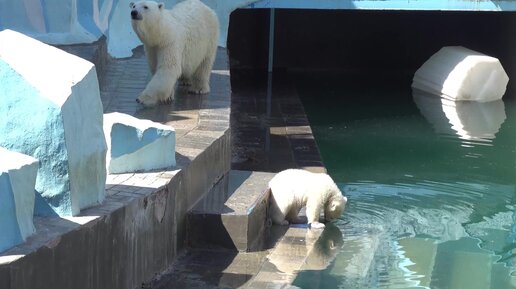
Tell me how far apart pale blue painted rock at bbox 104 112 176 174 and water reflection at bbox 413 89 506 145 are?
17.3 ft

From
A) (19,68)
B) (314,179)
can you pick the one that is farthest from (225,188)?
(19,68)

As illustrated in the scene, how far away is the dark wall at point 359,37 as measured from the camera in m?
15.1

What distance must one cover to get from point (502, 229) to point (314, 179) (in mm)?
1544

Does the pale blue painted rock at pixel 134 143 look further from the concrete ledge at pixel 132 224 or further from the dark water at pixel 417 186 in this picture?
the dark water at pixel 417 186

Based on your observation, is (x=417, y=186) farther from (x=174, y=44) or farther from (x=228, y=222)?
(x=228, y=222)

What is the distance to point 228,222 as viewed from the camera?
5.52 m

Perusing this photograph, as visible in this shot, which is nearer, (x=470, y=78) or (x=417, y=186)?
(x=417, y=186)

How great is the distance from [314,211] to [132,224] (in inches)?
82.0

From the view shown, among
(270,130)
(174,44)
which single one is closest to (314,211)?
(174,44)

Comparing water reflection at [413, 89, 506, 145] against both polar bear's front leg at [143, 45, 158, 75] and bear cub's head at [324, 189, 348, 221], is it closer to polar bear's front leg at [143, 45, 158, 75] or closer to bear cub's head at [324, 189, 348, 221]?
bear cub's head at [324, 189, 348, 221]

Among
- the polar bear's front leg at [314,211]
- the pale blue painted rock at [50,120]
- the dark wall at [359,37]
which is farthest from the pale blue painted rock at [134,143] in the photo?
the dark wall at [359,37]

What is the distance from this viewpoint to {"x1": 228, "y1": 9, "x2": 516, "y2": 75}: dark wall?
49.4 ft

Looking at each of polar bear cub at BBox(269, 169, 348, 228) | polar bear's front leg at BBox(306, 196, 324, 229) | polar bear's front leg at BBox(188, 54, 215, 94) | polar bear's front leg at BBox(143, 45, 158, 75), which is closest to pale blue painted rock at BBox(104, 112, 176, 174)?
polar bear cub at BBox(269, 169, 348, 228)

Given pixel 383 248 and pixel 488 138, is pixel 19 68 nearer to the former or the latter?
pixel 383 248
